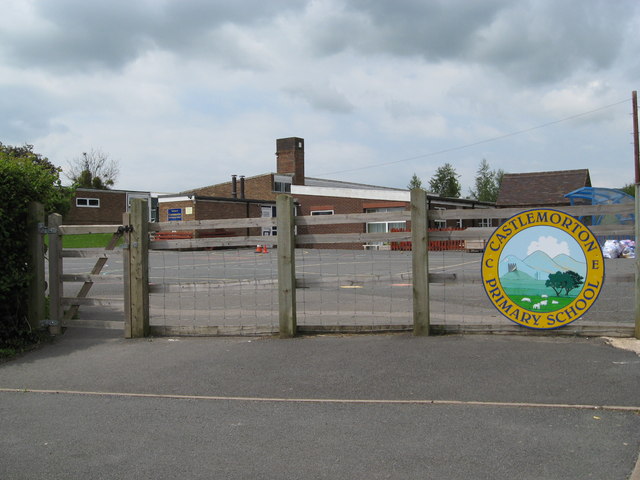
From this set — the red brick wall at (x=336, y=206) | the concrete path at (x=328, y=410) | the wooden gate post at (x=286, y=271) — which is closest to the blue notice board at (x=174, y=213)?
the red brick wall at (x=336, y=206)

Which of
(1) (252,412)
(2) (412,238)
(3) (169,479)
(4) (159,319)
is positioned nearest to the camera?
(3) (169,479)

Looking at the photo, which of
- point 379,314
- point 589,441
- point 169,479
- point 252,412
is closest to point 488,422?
point 589,441

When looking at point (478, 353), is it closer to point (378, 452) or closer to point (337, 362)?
point (337, 362)

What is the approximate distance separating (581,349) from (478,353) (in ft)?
3.74

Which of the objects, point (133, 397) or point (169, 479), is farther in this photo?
point (133, 397)

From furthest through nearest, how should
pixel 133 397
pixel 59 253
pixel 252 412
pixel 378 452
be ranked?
pixel 59 253 → pixel 133 397 → pixel 252 412 → pixel 378 452

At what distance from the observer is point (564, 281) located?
7352mm

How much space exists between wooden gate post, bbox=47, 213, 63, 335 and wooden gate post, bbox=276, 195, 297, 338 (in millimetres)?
3177

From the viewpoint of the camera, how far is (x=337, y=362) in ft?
21.6

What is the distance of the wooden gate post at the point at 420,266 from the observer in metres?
7.49

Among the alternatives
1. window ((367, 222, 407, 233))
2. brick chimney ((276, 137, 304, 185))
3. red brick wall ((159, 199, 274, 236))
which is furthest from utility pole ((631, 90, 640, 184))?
brick chimney ((276, 137, 304, 185))

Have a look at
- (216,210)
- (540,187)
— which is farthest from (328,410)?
(540,187)

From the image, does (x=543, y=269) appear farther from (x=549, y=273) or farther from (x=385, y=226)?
(x=385, y=226)

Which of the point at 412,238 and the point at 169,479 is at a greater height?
the point at 412,238
